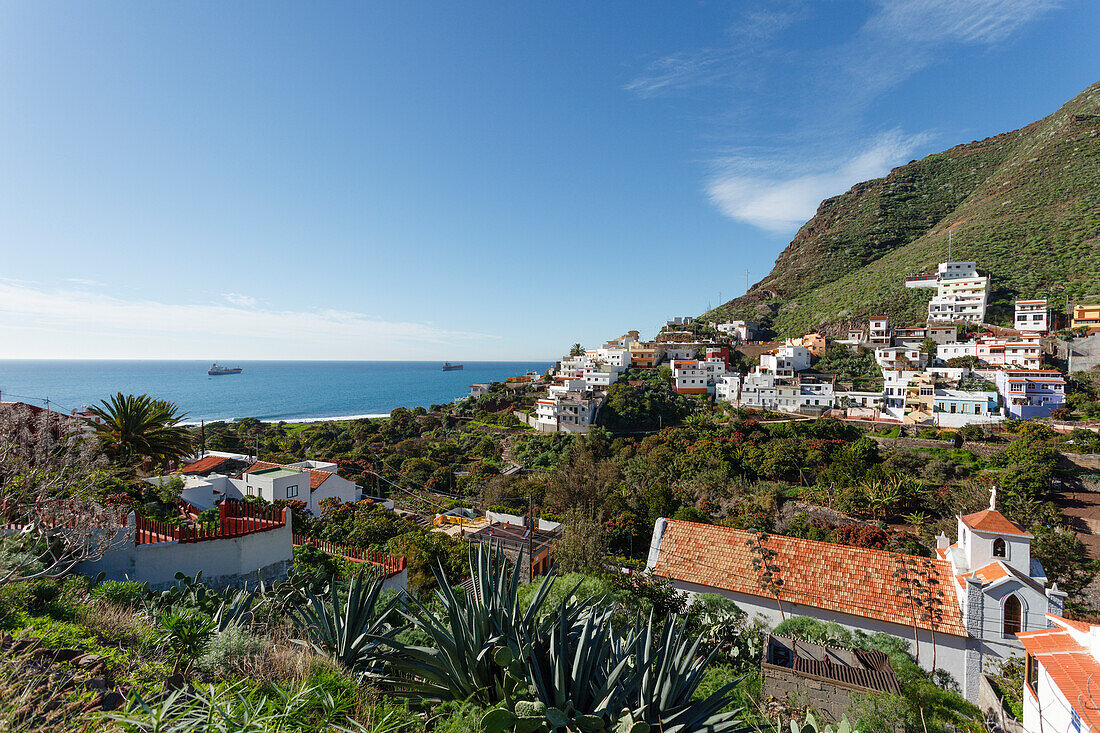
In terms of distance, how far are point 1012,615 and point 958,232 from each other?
279 feet

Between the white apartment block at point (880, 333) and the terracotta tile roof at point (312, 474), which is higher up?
the white apartment block at point (880, 333)

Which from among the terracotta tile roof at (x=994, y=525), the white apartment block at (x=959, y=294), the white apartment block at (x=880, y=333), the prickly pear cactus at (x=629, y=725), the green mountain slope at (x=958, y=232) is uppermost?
the green mountain slope at (x=958, y=232)

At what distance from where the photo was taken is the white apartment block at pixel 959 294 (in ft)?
177

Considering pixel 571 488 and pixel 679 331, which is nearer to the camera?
pixel 571 488

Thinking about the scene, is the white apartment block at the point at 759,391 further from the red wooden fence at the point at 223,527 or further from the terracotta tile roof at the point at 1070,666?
the red wooden fence at the point at 223,527

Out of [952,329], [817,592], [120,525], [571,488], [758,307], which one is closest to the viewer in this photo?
[120,525]

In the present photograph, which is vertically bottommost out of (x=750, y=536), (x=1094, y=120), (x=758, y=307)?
(x=750, y=536)

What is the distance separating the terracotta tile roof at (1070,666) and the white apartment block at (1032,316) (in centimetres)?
5814

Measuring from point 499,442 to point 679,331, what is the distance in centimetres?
3870

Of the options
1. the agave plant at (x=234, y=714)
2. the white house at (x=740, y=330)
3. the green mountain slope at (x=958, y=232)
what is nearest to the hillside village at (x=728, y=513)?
the agave plant at (x=234, y=714)

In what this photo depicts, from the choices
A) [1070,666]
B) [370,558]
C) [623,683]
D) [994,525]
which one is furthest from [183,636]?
[994,525]

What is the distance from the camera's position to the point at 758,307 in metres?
85.1

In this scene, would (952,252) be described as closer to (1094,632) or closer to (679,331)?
(679,331)

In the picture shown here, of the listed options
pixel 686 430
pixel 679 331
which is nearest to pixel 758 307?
pixel 679 331
